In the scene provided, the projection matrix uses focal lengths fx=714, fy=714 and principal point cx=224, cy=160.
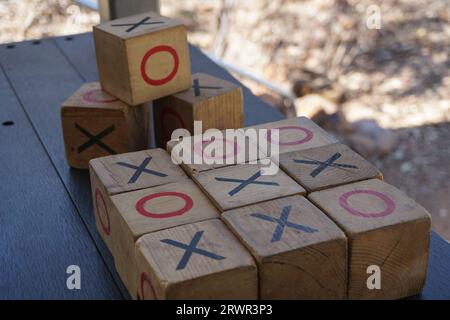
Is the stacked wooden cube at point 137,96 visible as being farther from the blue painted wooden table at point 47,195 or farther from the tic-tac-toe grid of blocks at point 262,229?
the tic-tac-toe grid of blocks at point 262,229

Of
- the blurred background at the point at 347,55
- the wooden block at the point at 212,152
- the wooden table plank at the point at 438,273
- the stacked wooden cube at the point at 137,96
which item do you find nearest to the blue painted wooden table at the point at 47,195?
the wooden table plank at the point at 438,273

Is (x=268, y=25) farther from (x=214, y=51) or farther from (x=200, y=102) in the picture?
(x=200, y=102)

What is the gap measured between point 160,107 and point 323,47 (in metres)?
2.94

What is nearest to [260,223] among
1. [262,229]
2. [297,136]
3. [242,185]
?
[262,229]

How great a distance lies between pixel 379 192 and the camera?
1094 millimetres

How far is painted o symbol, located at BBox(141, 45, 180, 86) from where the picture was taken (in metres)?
1.47

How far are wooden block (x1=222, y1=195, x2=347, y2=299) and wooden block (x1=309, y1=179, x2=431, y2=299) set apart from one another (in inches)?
0.8

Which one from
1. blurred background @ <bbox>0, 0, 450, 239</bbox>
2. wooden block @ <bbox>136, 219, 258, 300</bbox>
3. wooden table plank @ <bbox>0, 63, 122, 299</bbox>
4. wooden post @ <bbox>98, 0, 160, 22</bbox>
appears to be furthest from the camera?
blurred background @ <bbox>0, 0, 450, 239</bbox>

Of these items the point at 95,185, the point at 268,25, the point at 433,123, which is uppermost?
the point at 95,185

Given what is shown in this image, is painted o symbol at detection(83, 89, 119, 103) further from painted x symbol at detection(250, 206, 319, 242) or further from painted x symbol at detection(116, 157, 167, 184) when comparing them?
painted x symbol at detection(250, 206, 319, 242)

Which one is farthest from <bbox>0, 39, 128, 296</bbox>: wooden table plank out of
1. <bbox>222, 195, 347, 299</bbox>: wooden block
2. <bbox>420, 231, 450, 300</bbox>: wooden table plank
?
<bbox>420, 231, 450, 300</bbox>: wooden table plank

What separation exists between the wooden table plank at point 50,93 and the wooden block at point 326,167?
1.12 ft

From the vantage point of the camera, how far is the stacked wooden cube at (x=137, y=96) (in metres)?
1.47

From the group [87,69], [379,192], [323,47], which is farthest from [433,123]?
[379,192]
